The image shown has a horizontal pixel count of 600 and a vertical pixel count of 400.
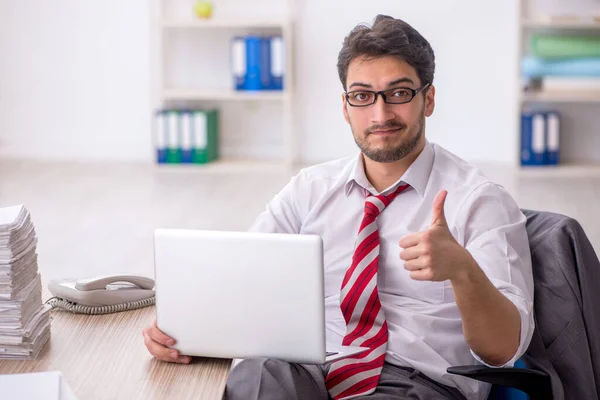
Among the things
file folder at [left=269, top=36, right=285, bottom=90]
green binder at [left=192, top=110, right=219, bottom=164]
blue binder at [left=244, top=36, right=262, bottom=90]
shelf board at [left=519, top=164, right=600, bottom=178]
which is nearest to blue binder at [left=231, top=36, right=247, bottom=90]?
blue binder at [left=244, top=36, right=262, bottom=90]

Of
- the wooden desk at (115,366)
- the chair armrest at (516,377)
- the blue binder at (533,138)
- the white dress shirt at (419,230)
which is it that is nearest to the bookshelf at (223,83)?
the blue binder at (533,138)

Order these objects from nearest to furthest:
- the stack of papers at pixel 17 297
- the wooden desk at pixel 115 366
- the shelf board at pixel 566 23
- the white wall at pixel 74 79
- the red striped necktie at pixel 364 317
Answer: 1. the wooden desk at pixel 115 366
2. the stack of papers at pixel 17 297
3. the red striped necktie at pixel 364 317
4. the shelf board at pixel 566 23
5. the white wall at pixel 74 79

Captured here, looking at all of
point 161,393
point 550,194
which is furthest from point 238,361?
point 550,194

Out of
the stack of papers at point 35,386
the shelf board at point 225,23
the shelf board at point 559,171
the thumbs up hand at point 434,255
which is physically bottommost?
the shelf board at point 559,171

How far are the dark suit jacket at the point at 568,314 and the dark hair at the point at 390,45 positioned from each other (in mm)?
447

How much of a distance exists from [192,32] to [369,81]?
4783mm

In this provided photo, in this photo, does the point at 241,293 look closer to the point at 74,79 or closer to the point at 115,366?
the point at 115,366

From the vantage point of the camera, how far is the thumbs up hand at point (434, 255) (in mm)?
1552

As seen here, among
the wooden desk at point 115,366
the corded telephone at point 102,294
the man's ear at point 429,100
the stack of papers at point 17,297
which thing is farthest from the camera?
the man's ear at point 429,100

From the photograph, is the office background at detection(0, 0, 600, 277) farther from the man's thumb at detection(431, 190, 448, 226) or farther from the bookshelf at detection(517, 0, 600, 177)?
the man's thumb at detection(431, 190, 448, 226)

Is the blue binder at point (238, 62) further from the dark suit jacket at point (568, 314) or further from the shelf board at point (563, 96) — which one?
the dark suit jacket at point (568, 314)

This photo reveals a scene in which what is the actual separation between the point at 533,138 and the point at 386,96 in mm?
4379

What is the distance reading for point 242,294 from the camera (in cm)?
157

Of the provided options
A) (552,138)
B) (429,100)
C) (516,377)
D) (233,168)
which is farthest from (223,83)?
(516,377)
